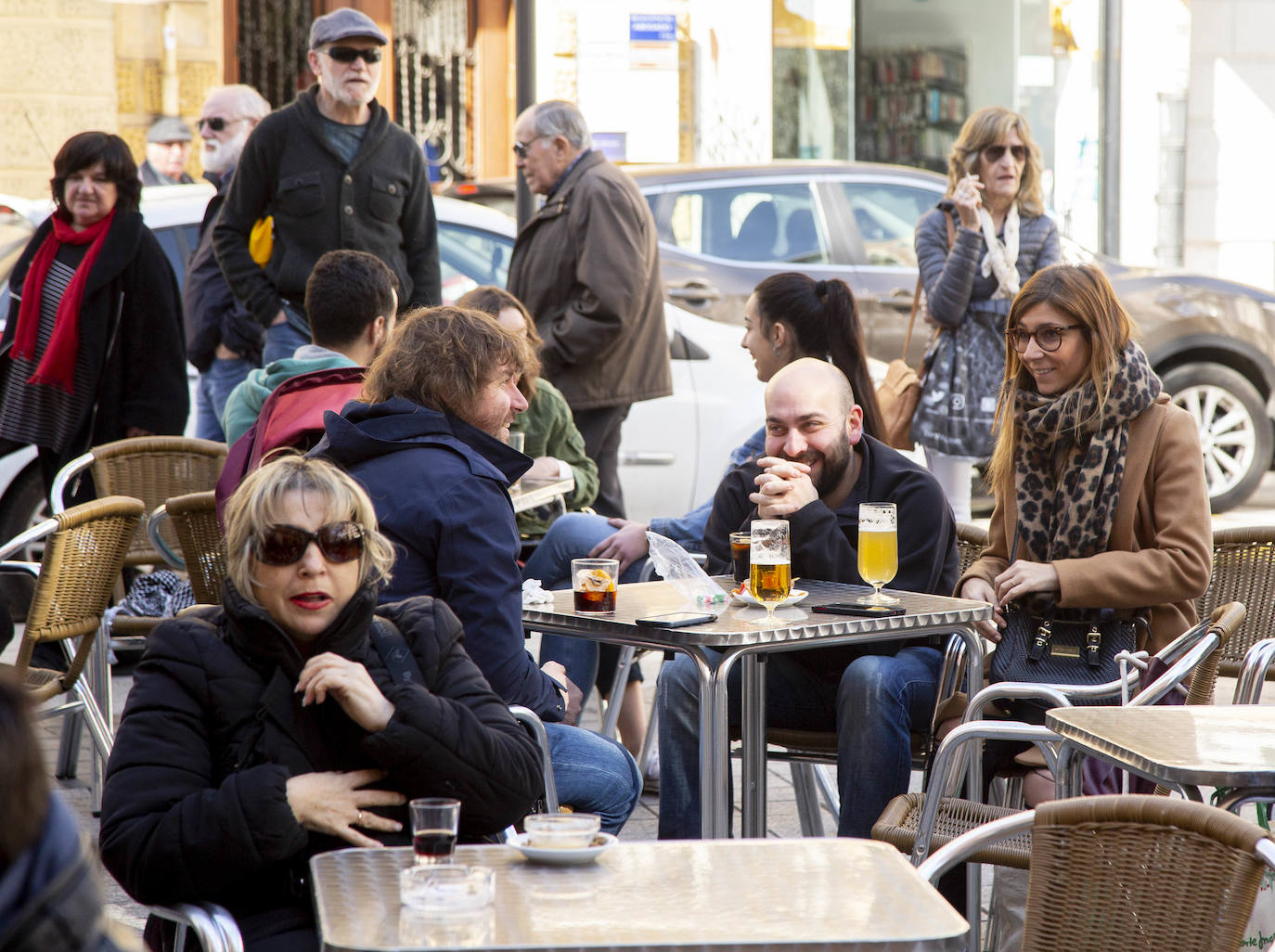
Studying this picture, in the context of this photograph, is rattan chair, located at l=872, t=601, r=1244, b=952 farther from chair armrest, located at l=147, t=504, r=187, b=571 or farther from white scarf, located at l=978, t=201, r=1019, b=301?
white scarf, located at l=978, t=201, r=1019, b=301

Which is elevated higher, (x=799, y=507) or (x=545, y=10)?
(x=545, y=10)

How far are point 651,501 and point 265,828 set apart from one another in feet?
19.0

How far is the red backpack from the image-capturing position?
4.54 meters

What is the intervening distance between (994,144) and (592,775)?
366cm

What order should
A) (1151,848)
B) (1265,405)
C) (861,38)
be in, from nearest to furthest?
1. (1151,848)
2. (1265,405)
3. (861,38)

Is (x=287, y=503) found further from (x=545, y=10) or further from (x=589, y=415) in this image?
(x=545, y=10)

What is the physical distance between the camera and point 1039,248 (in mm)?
6688

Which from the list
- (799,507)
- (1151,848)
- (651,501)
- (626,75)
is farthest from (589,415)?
(626,75)

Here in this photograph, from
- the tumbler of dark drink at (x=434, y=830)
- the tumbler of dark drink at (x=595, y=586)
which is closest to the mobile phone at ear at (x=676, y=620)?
the tumbler of dark drink at (x=595, y=586)

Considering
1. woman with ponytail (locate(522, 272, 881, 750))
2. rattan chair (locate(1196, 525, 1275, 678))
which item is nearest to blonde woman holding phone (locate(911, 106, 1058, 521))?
woman with ponytail (locate(522, 272, 881, 750))

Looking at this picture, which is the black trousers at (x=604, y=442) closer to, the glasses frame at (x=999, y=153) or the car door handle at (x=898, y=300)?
the glasses frame at (x=999, y=153)

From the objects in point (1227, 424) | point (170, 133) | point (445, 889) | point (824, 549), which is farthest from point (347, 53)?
point (1227, 424)

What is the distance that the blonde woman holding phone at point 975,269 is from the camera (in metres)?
6.54

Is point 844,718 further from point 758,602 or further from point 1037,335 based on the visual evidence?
point 1037,335
